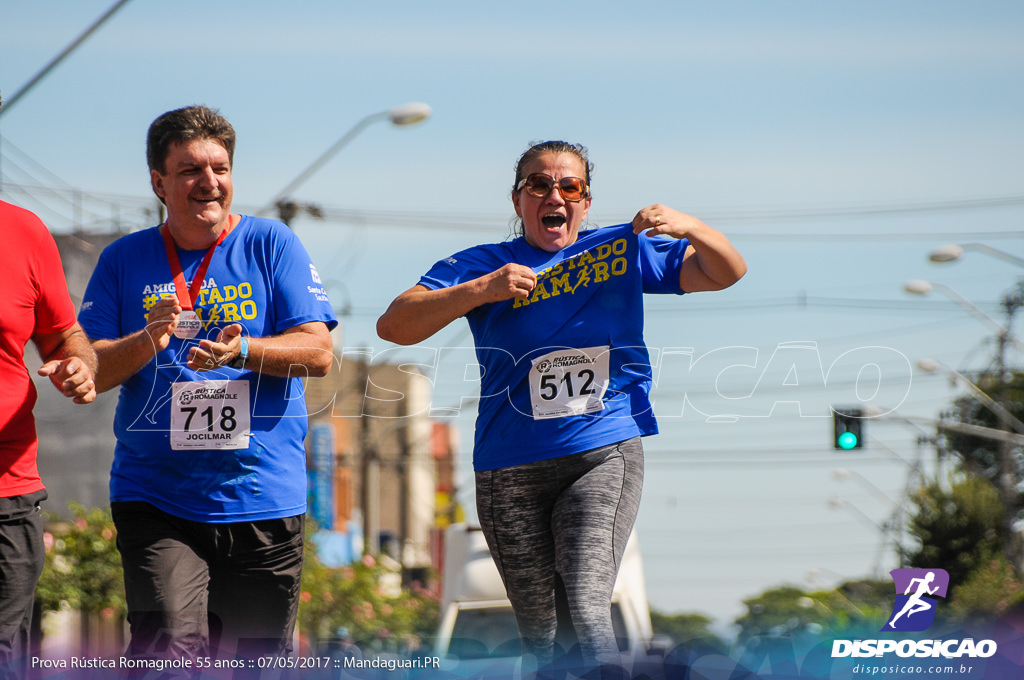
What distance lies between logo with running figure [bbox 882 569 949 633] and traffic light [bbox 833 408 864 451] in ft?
9.42

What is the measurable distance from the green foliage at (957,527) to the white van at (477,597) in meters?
30.4

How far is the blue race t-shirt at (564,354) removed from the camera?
15.2 ft

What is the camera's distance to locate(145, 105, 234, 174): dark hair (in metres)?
4.64

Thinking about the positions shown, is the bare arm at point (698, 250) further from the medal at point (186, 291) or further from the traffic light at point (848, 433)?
the traffic light at point (848, 433)

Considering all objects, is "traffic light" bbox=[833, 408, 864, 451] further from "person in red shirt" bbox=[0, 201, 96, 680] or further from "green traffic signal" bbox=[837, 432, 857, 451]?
"person in red shirt" bbox=[0, 201, 96, 680]

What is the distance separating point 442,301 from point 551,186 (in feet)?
2.14

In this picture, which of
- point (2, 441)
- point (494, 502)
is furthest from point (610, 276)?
point (2, 441)

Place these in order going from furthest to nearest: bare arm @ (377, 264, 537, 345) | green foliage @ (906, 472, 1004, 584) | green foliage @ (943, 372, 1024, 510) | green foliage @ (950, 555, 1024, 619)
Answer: green foliage @ (906, 472, 1004, 584), green foliage @ (943, 372, 1024, 510), green foliage @ (950, 555, 1024, 619), bare arm @ (377, 264, 537, 345)

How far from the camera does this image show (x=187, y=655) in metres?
4.32

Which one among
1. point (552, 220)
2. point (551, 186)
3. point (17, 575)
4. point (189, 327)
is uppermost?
point (551, 186)

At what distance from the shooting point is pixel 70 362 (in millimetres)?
4125

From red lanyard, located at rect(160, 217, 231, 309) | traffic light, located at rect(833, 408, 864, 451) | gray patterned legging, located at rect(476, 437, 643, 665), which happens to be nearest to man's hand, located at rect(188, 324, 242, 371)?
red lanyard, located at rect(160, 217, 231, 309)

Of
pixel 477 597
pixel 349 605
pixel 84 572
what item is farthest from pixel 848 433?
pixel 349 605

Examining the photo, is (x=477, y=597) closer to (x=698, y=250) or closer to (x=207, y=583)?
(x=207, y=583)
